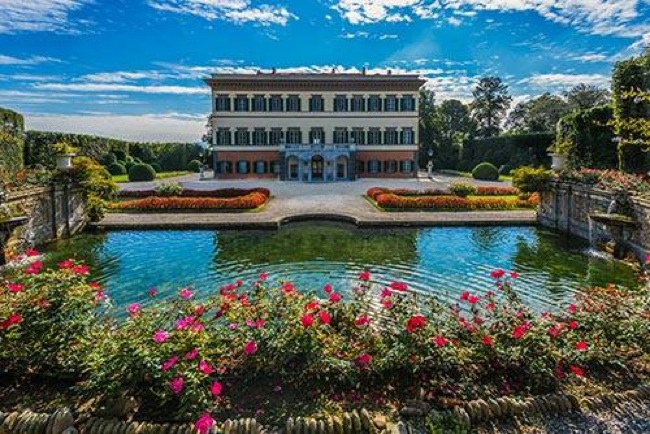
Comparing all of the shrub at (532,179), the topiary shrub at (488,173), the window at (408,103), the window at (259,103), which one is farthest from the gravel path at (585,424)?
the window at (259,103)

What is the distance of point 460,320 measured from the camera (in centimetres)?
450

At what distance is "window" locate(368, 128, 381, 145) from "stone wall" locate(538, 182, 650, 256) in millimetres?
20265

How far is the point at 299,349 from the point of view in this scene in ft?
13.0

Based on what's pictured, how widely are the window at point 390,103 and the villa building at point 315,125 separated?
0.25 feet

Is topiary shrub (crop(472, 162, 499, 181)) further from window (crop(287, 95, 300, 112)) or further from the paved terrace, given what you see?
the paved terrace

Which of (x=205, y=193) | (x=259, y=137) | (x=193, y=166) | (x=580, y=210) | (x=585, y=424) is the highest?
(x=259, y=137)

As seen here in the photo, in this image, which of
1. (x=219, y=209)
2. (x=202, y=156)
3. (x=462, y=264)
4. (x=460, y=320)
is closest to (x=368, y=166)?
(x=202, y=156)

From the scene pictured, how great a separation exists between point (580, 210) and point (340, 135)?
910 inches

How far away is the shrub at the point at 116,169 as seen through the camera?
35.9 m

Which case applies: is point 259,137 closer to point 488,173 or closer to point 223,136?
point 223,136

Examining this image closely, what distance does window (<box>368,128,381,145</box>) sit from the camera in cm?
3453

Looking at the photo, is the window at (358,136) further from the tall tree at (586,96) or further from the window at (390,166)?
the tall tree at (586,96)

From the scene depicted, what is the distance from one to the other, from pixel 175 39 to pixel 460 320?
54.4 feet

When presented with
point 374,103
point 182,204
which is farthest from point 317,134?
point 182,204
